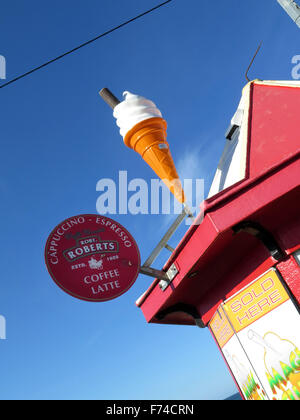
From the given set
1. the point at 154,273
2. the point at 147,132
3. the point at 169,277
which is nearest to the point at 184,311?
the point at 169,277

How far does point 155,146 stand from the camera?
336 inches

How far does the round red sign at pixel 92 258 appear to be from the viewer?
17.8 ft

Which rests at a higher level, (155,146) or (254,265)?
(155,146)

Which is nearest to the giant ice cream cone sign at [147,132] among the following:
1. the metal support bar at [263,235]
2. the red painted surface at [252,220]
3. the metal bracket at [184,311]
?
the red painted surface at [252,220]

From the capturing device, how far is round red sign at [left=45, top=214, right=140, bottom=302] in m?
5.41

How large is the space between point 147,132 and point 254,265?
440 cm

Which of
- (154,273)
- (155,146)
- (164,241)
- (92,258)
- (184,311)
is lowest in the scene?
(184,311)

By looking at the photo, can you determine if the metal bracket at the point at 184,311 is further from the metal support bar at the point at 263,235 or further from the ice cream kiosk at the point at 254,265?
the metal support bar at the point at 263,235

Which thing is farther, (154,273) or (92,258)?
(154,273)

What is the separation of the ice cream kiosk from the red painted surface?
0.02 m

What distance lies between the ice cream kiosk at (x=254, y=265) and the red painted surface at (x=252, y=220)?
15 mm

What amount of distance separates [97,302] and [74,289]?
0.42 metres

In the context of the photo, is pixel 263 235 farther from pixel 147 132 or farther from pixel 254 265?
pixel 147 132
